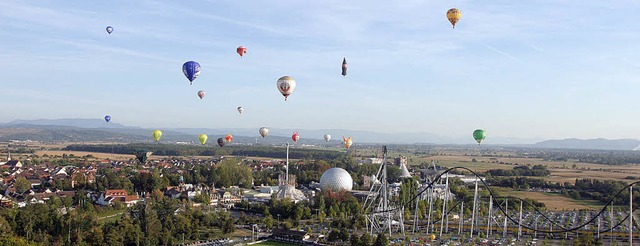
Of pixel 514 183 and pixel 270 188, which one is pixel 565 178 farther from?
pixel 270 188

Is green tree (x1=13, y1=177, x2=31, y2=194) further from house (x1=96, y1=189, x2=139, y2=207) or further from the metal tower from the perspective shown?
the metal tower

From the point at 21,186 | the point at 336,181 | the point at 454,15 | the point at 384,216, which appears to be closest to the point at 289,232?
the point at 384,216

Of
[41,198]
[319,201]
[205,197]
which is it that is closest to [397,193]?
[319,201]

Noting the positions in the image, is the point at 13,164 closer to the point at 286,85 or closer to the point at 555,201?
the point at 286,85

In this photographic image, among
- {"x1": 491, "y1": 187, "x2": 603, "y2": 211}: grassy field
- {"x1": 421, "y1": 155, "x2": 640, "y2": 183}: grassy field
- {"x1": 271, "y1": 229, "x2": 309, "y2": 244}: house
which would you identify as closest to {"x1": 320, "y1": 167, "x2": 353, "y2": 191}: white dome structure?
{"x1": 491, "y1": 187, "x2": 603, "y2": 211}: grassy field

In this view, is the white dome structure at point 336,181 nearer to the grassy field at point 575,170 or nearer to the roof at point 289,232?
the roof at point 289,232
